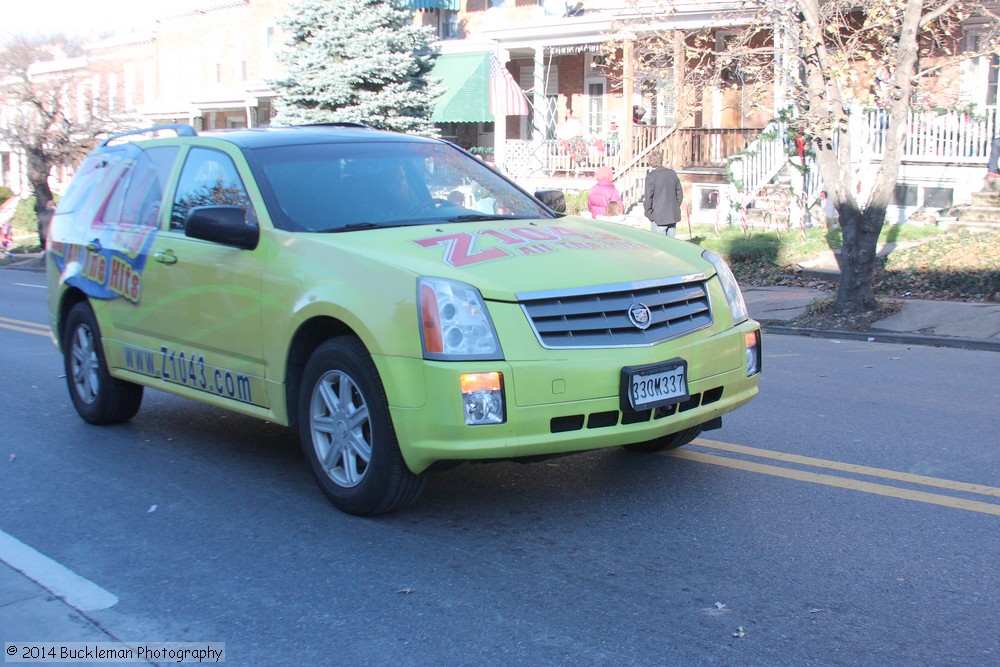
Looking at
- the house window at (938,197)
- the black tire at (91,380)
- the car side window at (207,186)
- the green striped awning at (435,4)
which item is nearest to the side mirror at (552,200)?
the car side window at (207,186)

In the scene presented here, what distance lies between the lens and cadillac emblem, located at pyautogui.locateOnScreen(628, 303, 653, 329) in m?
4.81

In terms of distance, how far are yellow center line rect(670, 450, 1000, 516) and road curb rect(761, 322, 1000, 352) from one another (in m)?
6.03

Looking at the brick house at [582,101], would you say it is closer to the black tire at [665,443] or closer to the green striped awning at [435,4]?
the green striped awning at [435,4]

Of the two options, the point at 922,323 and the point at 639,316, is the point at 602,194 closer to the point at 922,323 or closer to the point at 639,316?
the point at 922,323

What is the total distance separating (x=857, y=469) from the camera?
5.81 m

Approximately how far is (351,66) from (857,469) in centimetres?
2196

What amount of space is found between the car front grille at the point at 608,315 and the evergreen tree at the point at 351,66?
21.4 meters

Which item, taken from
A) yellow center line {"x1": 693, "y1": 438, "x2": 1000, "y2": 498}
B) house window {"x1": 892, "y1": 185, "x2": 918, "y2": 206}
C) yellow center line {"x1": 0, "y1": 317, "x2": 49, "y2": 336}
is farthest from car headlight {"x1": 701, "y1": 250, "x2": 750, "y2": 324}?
house window {"x1": 892, "y1": 185, "x2": 918, "y2": 206}

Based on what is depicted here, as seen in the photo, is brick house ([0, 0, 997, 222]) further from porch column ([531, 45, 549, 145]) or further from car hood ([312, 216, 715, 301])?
car hood ([312, 216, 715, 301])

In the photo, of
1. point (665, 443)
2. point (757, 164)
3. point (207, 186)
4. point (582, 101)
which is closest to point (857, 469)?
point (665, 443)

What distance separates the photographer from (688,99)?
1753cm

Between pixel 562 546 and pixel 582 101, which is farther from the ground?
pixel 582 101

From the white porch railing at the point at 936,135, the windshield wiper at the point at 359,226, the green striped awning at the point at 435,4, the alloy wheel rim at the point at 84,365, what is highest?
the green striped awning at the point at 435,4

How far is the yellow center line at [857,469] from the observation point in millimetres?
5422
